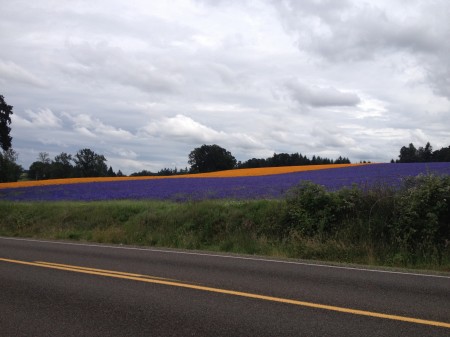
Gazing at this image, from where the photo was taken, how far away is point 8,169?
89.9m

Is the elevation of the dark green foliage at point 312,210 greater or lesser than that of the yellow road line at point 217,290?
greater

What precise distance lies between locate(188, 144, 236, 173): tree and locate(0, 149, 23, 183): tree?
37.4m

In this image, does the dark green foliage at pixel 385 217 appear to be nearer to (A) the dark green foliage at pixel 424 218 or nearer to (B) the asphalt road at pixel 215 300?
(A) the dark green foliage at pixel 424 218

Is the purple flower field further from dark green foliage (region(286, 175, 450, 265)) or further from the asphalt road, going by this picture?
the asphalt road

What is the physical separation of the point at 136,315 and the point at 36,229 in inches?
675

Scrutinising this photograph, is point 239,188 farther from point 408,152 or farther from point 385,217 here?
point 408,152


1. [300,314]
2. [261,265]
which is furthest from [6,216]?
[300,314]

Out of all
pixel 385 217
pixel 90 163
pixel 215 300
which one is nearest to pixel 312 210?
pixel 385 217

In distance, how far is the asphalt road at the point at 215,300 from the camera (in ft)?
18.5

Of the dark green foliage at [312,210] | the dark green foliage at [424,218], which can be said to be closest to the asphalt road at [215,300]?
the dark green foliage at [424,218]

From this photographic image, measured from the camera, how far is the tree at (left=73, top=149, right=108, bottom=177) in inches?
4685

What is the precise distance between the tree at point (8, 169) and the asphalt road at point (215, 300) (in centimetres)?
7076

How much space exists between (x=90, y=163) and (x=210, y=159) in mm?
38801

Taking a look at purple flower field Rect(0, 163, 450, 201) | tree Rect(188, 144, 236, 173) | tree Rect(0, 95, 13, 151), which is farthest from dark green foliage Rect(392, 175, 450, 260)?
tree Rect(188, 144, 236, 173)
